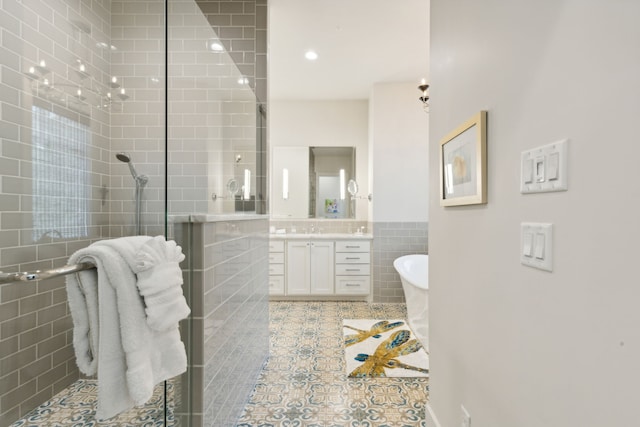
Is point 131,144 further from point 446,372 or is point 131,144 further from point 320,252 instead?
point 320,252

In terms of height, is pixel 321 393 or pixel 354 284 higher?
pixel 354 284

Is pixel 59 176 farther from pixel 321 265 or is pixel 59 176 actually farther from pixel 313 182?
pixel 313 182

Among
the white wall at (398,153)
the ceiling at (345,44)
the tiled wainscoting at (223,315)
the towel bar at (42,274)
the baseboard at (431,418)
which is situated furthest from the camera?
the white wall at (398,153)

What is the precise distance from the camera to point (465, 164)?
4.27 ft

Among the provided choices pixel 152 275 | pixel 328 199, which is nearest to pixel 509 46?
pixel 152 275

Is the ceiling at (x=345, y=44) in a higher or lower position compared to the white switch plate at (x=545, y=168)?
higher

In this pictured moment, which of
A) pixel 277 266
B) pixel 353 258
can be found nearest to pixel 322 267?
pixel 353 258

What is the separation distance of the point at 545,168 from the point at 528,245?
0.68 ft

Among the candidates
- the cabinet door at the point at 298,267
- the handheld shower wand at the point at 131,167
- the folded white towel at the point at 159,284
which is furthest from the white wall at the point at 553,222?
the cabinet door at the point at 298,267

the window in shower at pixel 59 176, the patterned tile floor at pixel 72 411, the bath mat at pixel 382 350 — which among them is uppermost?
the window in shower at pixel 59 176

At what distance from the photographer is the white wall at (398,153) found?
4.35 metres

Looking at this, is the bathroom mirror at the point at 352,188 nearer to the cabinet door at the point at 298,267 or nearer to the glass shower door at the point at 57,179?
the cabinet door at the point at 298,267

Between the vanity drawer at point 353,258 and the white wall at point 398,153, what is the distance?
1.68 feet

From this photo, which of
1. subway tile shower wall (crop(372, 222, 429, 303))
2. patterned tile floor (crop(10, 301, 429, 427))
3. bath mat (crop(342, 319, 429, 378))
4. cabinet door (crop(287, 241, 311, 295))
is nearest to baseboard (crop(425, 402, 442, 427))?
patterned tile floor (crop(10, 301, 429, 427))
